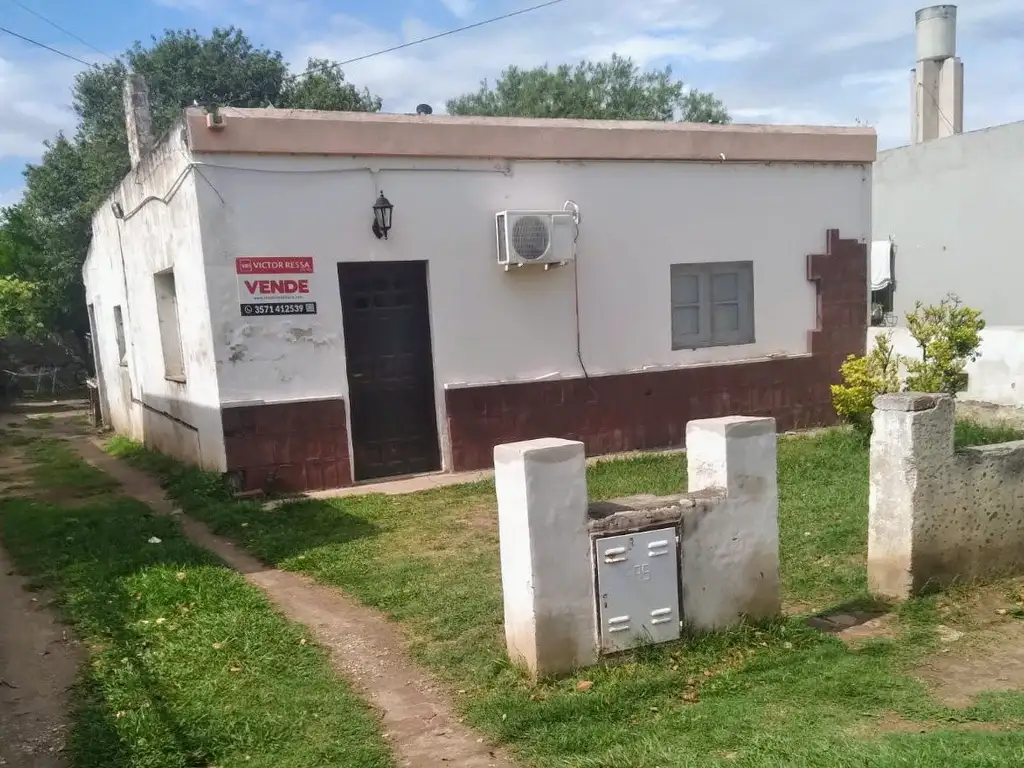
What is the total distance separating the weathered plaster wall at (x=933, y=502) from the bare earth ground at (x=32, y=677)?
420cm

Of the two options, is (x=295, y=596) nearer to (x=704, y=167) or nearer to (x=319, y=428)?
(x=319, y=428)

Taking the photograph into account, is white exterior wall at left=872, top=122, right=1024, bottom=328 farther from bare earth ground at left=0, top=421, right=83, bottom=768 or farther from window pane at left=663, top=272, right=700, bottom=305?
bare earth ground at left=0, top=421, right=83, bottom=768

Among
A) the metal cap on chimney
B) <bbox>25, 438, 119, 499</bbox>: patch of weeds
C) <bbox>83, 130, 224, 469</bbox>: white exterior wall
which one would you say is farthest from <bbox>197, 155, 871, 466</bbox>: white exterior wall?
the metal cap on chimney

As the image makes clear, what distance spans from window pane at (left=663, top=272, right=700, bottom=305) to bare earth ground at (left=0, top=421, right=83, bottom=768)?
703 cm

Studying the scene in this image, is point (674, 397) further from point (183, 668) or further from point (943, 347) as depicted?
point (183, 668)

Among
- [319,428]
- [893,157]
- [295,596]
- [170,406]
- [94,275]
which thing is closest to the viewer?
[295,596]

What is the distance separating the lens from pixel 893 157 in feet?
52.9

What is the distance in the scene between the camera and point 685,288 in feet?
32.0

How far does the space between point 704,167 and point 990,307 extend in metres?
8.13

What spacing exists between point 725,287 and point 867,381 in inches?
80.7

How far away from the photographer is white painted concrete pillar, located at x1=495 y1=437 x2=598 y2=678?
12.0 ft

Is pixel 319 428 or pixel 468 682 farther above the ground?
pixel 319 428

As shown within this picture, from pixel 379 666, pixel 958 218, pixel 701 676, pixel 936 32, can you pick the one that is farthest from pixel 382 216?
pixel 936 32

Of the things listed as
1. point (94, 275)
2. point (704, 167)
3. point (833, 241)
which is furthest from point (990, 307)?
point (94, 275)
